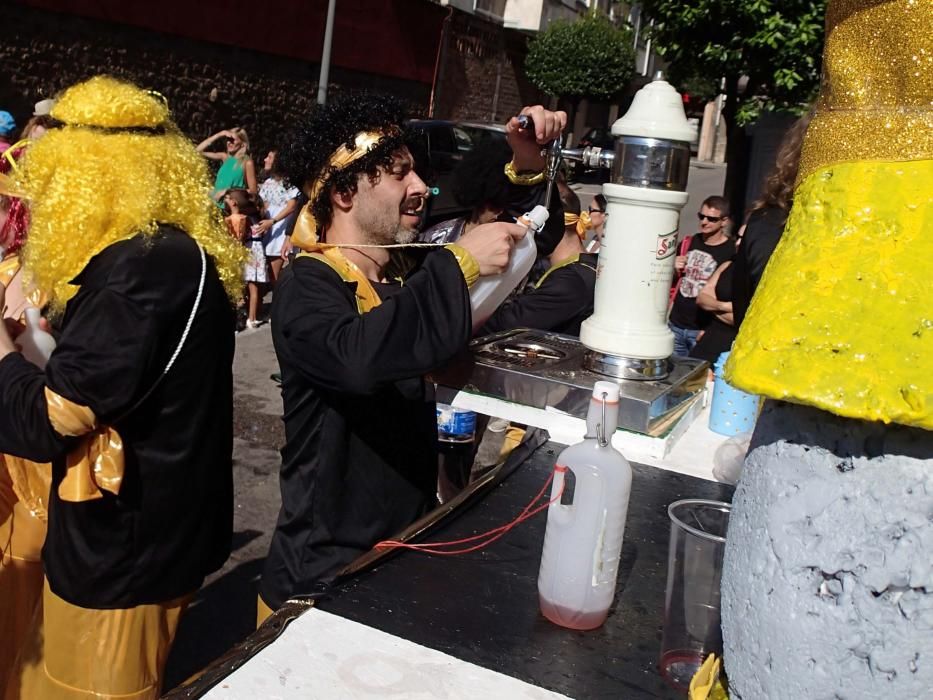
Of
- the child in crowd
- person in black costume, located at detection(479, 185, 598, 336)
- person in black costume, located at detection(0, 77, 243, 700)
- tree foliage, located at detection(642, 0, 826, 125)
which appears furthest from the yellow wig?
tree foliage, located at detection(642, 0, 826, 125)

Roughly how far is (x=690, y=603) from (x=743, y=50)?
29.5 feet

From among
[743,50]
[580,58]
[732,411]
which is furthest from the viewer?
[580,58]

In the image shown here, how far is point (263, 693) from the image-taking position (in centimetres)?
111

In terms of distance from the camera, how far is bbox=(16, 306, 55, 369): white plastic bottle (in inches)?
93.0

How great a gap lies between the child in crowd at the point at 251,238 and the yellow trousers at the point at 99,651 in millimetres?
6673

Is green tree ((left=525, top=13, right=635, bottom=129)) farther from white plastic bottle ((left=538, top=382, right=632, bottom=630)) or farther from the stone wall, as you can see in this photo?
white plastic bottle ((left=538, top=382, right=632, bottom=630))

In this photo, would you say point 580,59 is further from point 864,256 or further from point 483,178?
point 864,256

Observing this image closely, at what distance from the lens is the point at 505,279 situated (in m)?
1.91

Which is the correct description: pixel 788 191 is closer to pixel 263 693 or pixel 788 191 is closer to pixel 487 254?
pixel 487 254

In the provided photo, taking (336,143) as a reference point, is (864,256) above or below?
below

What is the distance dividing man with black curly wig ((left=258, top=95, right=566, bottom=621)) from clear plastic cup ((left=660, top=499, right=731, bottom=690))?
1.87 ft

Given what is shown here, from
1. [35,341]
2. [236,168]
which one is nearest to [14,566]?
[35,341]

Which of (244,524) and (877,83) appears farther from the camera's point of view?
(244,524)

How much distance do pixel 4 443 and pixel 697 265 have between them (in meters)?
5.15
